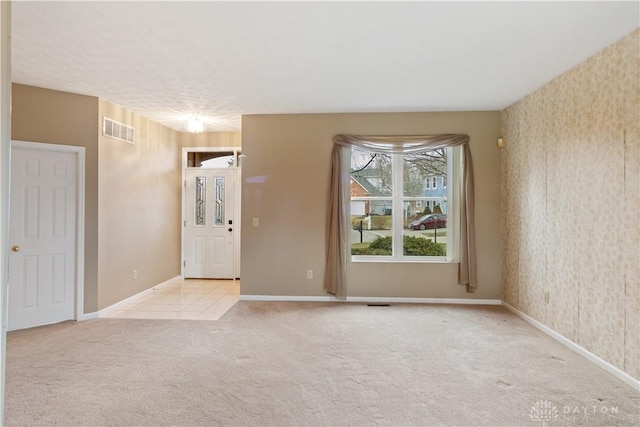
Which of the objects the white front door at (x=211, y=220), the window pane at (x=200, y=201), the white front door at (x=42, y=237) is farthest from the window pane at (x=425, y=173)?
the white front door at (x=42, y=237)

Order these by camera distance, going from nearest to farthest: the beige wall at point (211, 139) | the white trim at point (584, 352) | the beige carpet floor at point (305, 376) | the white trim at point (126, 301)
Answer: the beige carpet floor at point (305, 376)
the white trim at point (584, 352)
the white trim at point (126, 301)
the beige wall at point (211, 139)

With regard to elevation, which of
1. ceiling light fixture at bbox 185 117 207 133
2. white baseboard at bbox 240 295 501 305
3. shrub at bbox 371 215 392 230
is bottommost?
white baseboard at bbox 240 295 501 305

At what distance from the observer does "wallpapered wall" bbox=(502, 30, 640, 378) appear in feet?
8.20

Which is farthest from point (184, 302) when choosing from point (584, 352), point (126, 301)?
point (584, 352)

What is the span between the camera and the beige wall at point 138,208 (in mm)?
4176

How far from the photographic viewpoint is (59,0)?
2131 millimetres

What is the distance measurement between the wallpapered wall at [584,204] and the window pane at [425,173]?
918mm

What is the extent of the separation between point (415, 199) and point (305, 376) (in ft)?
9.86

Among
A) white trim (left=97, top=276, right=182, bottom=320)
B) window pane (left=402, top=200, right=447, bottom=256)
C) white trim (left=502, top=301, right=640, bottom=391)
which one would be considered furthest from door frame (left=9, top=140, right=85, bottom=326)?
white trim (left=502, top=301, right=640, bottom=391)

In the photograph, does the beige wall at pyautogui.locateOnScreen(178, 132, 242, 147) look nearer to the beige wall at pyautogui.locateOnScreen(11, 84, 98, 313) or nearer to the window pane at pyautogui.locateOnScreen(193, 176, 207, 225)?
the window pane at pyautogui.locateOnScreen(193, 176, 207, 225)

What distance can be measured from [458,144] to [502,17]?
2339 millimetres

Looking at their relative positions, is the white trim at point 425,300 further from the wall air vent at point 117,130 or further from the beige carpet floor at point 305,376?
the wall air vent at point 117,130

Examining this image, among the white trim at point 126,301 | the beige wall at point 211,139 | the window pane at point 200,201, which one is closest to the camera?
the white trim at point 126,301

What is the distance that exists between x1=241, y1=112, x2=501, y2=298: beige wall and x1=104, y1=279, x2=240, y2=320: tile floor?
0.52m
